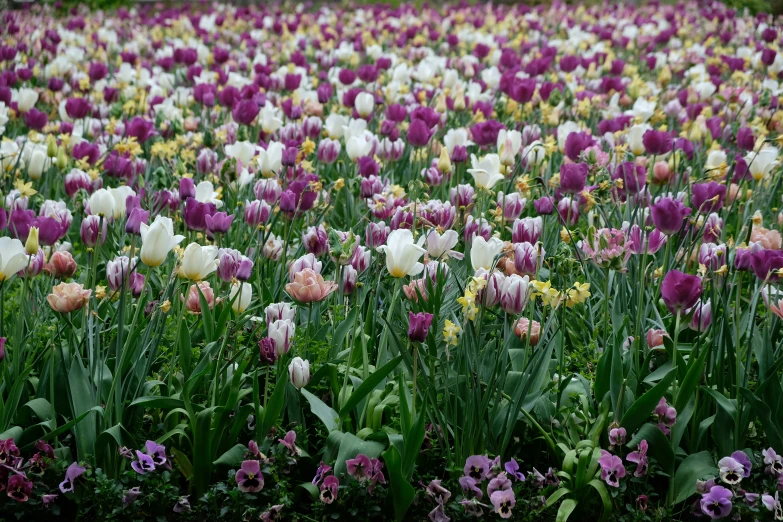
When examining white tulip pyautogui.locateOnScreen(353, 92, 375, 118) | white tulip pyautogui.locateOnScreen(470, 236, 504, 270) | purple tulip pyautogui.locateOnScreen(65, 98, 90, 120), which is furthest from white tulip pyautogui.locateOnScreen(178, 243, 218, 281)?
purple tulip pyautogui.locateOnScreen(65, 98, 90, 120)

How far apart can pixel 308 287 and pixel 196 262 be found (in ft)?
1.09

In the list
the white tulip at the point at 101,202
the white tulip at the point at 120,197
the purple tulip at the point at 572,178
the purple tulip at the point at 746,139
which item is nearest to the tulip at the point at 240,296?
the white tulip at the point at 101,202

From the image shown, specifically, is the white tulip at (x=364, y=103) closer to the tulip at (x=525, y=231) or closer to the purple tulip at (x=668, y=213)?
the tulip at (x=525, y=231)

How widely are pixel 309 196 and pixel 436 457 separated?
4.03ft

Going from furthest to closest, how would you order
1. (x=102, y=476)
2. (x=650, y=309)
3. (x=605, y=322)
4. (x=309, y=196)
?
(x=309, y=196)
(x=650, y=309)
(x=605, y=322)
(x=102, y=476)

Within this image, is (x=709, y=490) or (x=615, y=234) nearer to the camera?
(x=709, y=490)

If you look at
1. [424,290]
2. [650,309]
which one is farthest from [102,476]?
[650,309]

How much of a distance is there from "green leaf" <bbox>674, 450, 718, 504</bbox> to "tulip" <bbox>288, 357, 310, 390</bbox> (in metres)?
1.11

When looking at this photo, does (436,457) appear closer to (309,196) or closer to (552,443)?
(552,443)

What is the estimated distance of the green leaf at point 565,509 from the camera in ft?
7.68

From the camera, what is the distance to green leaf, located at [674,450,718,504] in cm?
245

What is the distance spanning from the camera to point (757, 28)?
10.1 meters

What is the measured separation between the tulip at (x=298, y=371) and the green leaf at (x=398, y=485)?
34cm

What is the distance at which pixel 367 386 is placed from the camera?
250 cm
